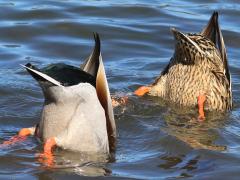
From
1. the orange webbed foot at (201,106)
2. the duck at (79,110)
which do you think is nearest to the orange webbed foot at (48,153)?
the duck at (79,110)

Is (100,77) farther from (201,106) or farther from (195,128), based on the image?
(201,106)

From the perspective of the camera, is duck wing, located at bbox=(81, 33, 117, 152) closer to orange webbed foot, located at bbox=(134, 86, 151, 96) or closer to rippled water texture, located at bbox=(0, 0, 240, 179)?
rippled water texture, located at bbox=(0, 0, 240, 179)

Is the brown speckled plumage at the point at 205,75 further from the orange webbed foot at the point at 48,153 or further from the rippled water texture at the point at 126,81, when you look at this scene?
the orange webbed foot at the point at 48,153

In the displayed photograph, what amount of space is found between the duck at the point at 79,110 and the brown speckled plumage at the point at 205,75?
6.23ft

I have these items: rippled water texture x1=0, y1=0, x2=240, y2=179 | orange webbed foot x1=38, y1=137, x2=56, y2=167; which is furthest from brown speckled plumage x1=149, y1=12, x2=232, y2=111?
orange webbed foot x1=38, y1=137, x2=56, y2=167

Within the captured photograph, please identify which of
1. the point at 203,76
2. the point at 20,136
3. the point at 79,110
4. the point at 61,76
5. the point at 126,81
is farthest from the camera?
the point at 126,81

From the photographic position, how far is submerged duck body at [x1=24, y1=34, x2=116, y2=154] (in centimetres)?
584

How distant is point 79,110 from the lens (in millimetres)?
6020

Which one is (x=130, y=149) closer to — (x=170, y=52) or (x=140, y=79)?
(x=140, y=79)

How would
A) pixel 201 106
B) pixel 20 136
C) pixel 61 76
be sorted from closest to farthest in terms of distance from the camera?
pixel 61 76 < pixel 20 136 < pixel 201 106

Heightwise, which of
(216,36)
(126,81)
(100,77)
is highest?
(216,36)

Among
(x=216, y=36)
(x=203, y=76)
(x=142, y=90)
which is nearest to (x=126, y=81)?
(x=142, y=90)

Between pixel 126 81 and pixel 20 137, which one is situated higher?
pixel 126 81

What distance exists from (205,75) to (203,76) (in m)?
0.02
